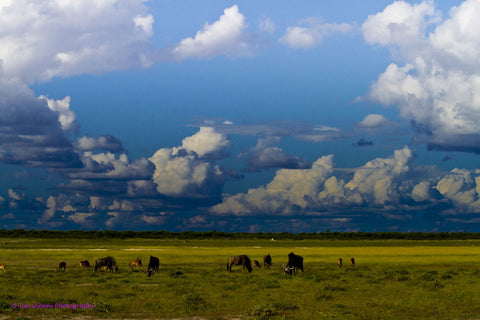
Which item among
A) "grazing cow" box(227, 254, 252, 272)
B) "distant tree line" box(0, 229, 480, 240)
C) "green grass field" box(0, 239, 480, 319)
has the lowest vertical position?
"distant tree line" box(0, 229, 480, 240)

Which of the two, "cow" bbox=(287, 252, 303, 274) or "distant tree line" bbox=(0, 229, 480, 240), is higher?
"cow" bbox=(287, 252, 303, 274)

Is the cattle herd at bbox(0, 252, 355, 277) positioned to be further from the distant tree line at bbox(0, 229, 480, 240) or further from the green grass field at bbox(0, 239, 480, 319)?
the distant tree line at bbox(0, 229, 480, 240)

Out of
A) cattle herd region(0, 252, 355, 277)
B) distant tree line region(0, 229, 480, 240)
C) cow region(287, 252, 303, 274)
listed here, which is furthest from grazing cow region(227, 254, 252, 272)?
distant tree line region(0, 229, 480, 240)

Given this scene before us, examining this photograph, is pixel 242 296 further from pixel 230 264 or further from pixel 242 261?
pixel 230 264

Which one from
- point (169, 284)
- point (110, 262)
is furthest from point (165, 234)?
point (169, 284)

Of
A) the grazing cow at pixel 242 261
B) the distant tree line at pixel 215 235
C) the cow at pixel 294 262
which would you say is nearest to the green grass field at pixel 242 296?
the cow at pixel 294 262

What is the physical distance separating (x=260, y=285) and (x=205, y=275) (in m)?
8.97

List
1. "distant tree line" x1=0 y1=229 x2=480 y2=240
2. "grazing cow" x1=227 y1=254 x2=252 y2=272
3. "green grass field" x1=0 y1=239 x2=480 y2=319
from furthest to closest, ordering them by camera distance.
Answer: "distant tree line" x1=0 y1=229 x2=480 y2=240, "grazing cow" x1=227 y1=254 x2=252 y2=272, "green grass field" x1=0 y1=239 x2=480 y2=319

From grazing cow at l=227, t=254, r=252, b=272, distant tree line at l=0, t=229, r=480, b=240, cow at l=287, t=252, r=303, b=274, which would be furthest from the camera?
distant tree line at l=0, t=229, r=480, b=240

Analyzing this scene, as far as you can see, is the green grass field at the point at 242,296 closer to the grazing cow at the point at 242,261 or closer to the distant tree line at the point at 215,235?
the grazing cow at the point at 242,261

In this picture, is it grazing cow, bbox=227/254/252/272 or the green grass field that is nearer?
the green grass field

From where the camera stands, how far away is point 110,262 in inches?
1682

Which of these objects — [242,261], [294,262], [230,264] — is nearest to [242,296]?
[294,262]

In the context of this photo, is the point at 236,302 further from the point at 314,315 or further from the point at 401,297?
the point at 401,297
